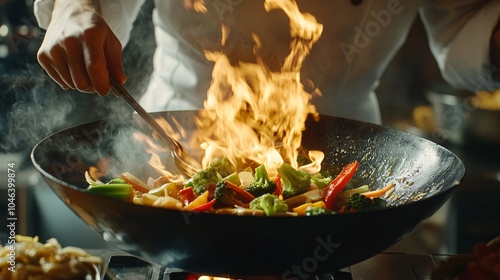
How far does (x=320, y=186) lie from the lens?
164cm

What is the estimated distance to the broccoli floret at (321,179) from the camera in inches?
64.7

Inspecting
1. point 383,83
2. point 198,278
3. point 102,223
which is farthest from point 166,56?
point 383,83

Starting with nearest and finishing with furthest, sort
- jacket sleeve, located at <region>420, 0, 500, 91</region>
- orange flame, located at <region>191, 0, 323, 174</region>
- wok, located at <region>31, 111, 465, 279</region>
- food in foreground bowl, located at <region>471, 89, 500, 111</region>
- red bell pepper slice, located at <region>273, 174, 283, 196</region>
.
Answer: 1. wok, located at <region>31, 111, 465, 279</region>
2. red bell pepper slice, located at <region>273, 174, 283, 196</region>
3. orange flame, located at <region>191, 0, 323, 174</region>
4. jacket sleeve, located at <region>420, 0, 500, 91</region>
5. food in foreground bowl, located at <region>471, 89, 500, 111</region>

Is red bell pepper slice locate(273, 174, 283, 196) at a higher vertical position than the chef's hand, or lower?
lower

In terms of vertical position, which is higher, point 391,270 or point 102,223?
point 102,223

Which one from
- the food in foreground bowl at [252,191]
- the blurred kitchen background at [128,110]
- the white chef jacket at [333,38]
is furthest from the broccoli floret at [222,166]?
the blurred kitchen background at [128,110]

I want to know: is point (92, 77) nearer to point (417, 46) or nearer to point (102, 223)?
point (102, 223)

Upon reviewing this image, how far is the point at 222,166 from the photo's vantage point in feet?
5.52

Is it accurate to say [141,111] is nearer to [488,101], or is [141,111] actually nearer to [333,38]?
[333,38]

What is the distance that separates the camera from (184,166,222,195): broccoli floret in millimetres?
1508

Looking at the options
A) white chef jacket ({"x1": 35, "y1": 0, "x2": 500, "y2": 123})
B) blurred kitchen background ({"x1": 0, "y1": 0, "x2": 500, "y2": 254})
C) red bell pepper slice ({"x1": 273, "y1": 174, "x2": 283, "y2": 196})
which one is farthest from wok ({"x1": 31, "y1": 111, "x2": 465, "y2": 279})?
blurred kitchen background ({"x1": 0, "y1": 0, "x2": 500, "y2": 254})

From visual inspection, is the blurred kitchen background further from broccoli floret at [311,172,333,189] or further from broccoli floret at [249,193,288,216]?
broccoli floret at [249,193,288,216]

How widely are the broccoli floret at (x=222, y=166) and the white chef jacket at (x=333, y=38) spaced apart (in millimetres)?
574

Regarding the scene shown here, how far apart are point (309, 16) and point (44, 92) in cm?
288
